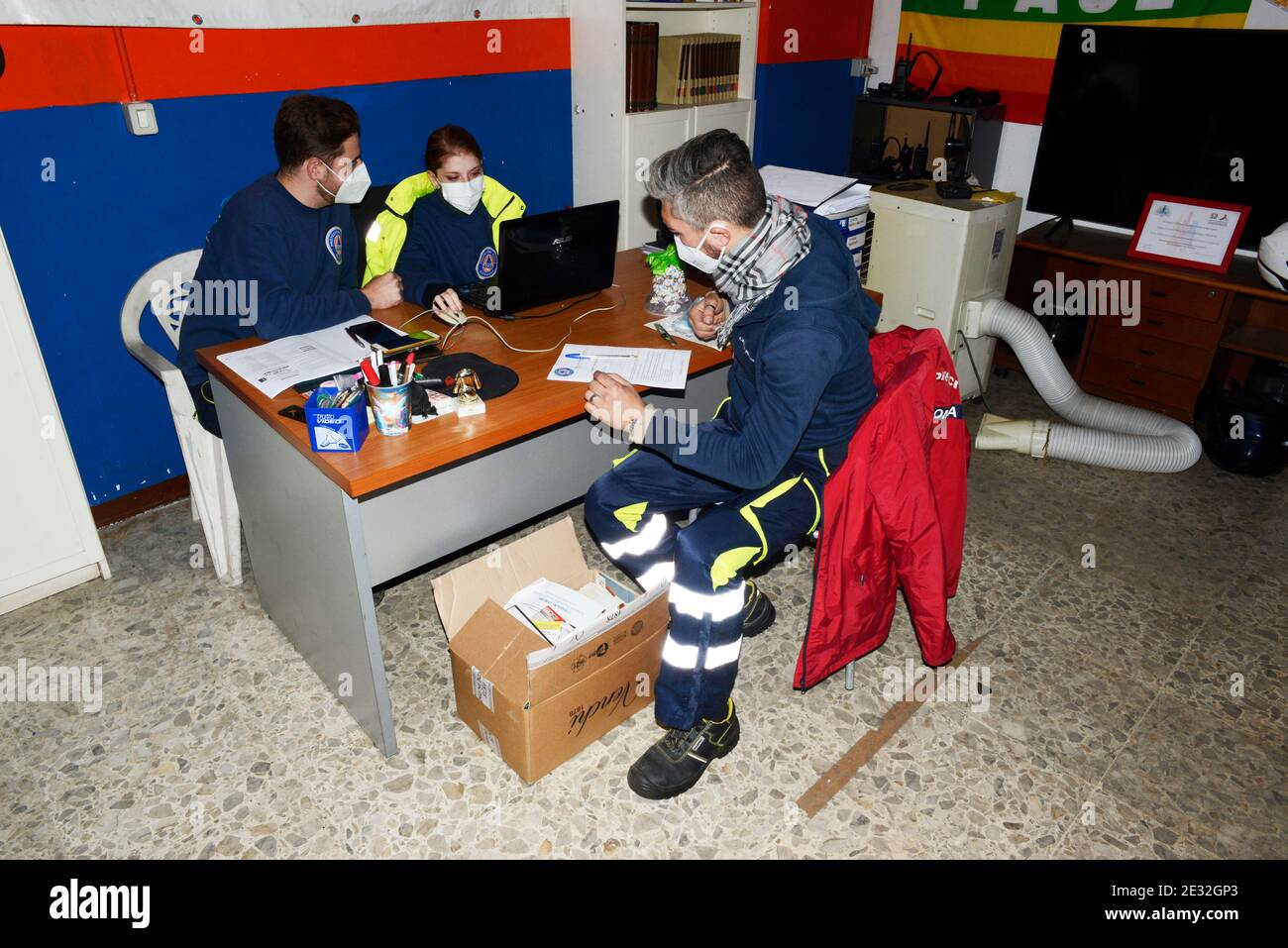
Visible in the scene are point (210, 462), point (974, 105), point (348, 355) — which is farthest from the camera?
point (974, 105)

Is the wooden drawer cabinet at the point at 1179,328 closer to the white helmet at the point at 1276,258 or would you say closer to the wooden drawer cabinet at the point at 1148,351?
the wooden drawer cabinet at the point at 1148,351

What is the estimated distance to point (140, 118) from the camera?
2.54 metres

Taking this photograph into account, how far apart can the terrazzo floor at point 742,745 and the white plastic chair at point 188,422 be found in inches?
6.3

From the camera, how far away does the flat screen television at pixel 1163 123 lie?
3.36 metres

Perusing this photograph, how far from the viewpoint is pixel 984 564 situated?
281 cm

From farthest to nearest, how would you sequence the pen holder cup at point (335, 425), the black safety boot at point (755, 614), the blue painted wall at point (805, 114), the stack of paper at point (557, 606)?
the blue painted wall at point (805, 114), the black safety boot at point (755, 614), the stack of paper at point (557, 606), the pen holder cup at point (335, 425)

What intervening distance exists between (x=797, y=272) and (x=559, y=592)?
1.01 m

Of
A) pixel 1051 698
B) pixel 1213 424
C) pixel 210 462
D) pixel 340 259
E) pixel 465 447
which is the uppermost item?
pixel 340 259

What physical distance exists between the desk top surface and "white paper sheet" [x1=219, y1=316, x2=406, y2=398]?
3 centimetres

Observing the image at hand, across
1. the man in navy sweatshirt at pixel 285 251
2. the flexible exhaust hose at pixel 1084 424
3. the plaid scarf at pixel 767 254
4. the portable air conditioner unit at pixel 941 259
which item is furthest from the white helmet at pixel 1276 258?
the man in navy sweatshirt at pixel 285 251

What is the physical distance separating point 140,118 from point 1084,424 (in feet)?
11.7

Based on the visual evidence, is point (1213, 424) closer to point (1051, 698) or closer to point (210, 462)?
point (1051, 698)

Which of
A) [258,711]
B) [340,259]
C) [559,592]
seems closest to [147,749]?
[258,711]

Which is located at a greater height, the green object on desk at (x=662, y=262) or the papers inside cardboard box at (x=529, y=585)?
the green object on desk at (x=662, y=262)
